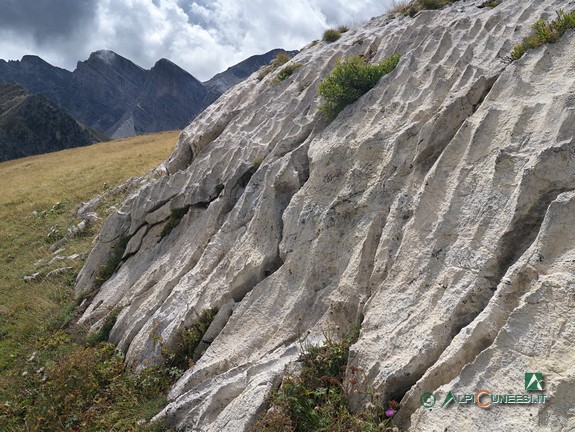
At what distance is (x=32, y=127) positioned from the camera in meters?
136

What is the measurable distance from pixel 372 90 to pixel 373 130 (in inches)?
90.9

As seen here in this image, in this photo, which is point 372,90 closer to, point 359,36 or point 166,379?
point 359,36

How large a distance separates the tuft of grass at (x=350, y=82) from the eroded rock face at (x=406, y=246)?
56 cm

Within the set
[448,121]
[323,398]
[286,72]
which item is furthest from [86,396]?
[286,72]

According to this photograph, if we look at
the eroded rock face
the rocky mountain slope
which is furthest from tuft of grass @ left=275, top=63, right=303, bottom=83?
the rocky mountain slope

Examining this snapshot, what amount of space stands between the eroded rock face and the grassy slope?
2.59 m

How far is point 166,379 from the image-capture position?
10961 mm

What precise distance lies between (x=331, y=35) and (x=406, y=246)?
1784cm

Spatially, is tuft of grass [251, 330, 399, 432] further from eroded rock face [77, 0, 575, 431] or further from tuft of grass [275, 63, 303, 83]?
tuft of grass [275, 63, 303, 83]

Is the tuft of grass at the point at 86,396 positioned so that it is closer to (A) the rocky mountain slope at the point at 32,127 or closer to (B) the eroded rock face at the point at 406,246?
(B) the eroded rock face at the point at 406,246

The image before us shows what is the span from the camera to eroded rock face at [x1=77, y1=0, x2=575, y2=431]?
6160 millimetres

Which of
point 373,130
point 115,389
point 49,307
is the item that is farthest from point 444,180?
point 49,307

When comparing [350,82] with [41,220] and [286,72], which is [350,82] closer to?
[286,72]

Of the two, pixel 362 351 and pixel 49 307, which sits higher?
pixel 49 307
